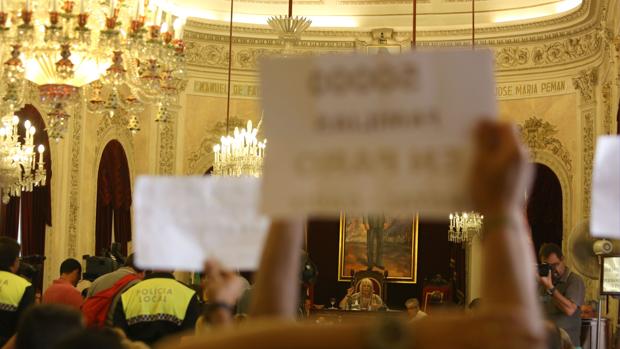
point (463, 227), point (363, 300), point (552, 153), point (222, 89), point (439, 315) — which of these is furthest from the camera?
point (222, 89)

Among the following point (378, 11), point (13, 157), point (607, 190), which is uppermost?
point (378, 11)

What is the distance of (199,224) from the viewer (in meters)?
2.32

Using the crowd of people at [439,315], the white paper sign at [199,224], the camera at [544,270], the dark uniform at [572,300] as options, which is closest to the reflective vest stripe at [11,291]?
the camera at [544,270]

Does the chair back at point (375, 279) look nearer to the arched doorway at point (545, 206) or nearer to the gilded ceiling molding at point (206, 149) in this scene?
the arched doorway at point (545, 206)

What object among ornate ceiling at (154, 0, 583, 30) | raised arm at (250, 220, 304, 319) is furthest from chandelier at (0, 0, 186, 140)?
ornate ceiling at (154, 0, 583, 30)

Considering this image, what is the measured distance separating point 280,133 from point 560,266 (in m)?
6.48

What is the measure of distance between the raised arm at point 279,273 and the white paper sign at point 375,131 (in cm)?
4

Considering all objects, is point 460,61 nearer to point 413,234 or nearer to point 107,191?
point 107,191

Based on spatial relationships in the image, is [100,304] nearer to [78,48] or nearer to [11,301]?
[11,301]

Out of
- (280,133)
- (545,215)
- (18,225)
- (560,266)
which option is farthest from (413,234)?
(280,133)

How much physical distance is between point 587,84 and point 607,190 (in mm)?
14236

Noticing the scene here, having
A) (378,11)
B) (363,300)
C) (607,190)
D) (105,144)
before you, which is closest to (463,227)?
(363,300)

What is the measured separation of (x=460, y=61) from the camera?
1.86m

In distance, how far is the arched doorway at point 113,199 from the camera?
16.1 metres
